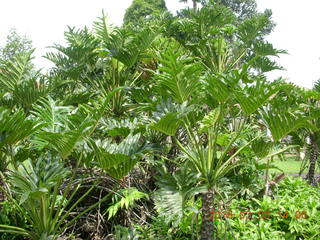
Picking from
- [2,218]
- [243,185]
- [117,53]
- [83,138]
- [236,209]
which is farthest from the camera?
[243,185]

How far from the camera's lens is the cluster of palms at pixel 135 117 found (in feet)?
6.19

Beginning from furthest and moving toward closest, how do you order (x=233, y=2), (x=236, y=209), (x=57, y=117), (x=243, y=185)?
1. (x=233, y=2)
2. (x=243, y=185)
3. (x=236, y=209)
4. (x=57, y=117)

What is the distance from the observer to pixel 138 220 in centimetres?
309

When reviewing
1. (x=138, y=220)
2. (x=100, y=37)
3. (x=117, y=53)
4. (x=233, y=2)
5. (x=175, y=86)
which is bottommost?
(x=138, y=220)

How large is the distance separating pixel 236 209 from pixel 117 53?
1989mm

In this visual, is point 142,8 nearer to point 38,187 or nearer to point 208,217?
point 208,217

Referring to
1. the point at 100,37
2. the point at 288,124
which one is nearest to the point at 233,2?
the point at 100,37

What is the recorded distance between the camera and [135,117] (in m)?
2.91

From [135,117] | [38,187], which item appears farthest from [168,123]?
[135,117]

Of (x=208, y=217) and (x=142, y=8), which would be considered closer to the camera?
(x=208, y=217)

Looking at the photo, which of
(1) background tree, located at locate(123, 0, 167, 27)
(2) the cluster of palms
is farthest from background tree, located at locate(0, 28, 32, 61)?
(2) the cluster of palms

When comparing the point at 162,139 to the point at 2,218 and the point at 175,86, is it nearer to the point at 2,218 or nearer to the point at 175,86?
the point at 175,86
